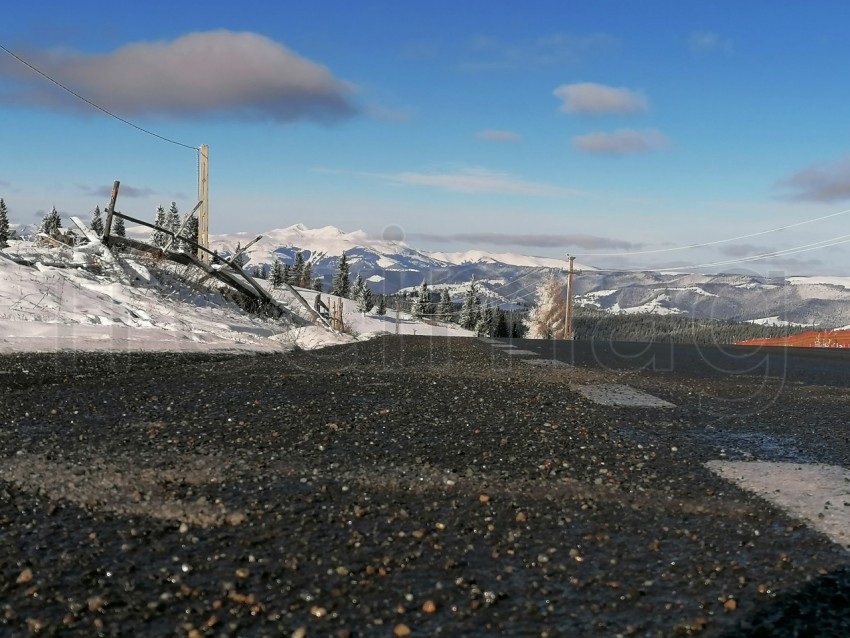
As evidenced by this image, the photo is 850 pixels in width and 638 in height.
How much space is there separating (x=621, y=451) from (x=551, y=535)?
1546mm

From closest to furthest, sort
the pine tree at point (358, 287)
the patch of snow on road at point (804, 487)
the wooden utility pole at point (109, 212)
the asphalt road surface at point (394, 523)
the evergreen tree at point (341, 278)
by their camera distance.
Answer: the asphalt road surface at point (394, 523), the patch of snow on road at point (804, 487), the wooden utility pole at point (109, 212), the evergreen tree at point (341, 278), the pine tree at point (358, 287)

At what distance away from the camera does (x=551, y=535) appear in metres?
2.38

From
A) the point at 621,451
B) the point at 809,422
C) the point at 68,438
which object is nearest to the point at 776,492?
the point at 621,451

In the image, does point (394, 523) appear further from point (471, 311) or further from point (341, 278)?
point (341, 278)

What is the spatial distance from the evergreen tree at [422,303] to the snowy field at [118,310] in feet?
212

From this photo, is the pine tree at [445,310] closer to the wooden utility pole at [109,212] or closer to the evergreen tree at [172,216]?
the evergreen tree at [172,216]

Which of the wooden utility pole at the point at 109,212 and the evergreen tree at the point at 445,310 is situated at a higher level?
the wooden utility pole at the point at 109,212

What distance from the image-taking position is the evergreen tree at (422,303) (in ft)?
270

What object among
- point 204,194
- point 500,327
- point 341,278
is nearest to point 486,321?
point 500,327

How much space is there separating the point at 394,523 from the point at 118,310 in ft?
32.8

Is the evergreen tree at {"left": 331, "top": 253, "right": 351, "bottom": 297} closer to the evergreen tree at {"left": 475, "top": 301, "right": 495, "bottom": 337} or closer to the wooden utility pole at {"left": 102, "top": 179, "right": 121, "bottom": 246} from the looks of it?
the evergreen tree at {"left": 475, "top": 301, "right": 495, "bottom": 337}

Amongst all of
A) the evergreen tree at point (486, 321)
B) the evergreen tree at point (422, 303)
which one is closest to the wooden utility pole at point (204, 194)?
the evergreen tree at point (486, 321)

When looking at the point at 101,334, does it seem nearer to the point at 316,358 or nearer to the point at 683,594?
the point at 316,358

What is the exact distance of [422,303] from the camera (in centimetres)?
8475
